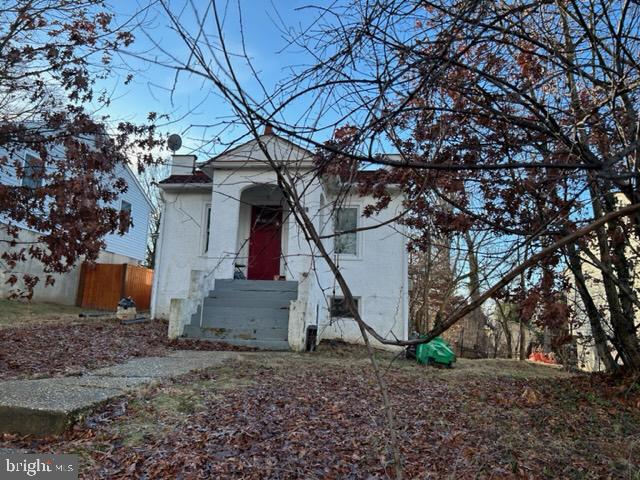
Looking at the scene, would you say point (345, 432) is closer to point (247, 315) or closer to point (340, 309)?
point (340, 309)

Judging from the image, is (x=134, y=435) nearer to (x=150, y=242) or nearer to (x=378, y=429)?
(x=378, y=429)

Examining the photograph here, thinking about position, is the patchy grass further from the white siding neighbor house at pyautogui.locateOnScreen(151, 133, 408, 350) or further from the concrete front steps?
the concrete front steps

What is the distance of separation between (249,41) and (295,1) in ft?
2.84

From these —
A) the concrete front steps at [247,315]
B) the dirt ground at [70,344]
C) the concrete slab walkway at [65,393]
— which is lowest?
the dirt ground at [70,344]

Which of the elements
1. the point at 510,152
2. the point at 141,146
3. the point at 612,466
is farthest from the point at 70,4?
→ the point at 612,466

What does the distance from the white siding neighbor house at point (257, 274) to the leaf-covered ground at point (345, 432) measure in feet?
11.8

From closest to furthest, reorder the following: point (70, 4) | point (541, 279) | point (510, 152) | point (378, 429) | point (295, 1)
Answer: point (295, 1) → point (378, 429) → point (510, 152) → point (541, 279) → point (70, 4)

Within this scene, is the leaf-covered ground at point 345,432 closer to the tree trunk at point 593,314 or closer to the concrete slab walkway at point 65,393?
the concrete slab walkway at point 65,393

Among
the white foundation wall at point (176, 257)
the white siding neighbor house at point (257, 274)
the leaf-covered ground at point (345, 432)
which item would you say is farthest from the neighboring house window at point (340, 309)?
the white foundation wall at point (176, 257)

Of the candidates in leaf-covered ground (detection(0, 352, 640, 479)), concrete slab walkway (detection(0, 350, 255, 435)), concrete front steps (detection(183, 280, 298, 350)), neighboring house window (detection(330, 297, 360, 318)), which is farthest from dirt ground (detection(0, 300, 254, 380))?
neighboring house window (detection(330, 297, 360, 318))

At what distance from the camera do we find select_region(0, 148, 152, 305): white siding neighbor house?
51.9 feet

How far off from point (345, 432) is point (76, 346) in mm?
5936

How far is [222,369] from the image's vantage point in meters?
6.34

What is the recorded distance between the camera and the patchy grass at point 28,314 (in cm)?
1165
